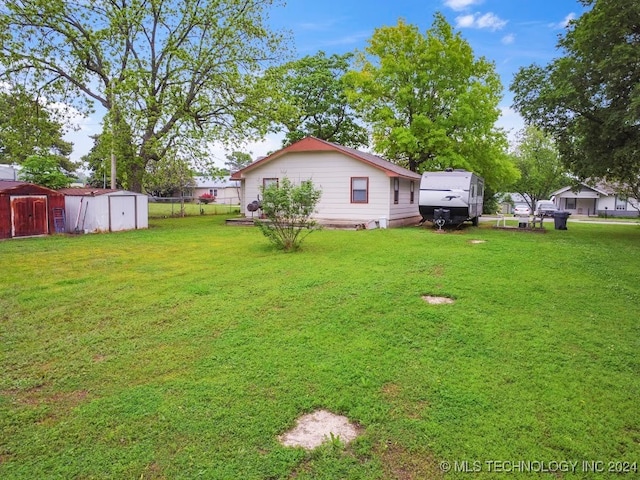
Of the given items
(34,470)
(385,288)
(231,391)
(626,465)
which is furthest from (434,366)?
(34,470)

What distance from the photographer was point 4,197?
40.4ft

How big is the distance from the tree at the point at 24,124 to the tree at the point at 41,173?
2282 mm

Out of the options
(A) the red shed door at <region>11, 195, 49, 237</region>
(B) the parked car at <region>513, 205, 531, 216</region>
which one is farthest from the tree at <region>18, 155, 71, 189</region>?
(B) the parked car at <region>513, 205, 531, 216</region>

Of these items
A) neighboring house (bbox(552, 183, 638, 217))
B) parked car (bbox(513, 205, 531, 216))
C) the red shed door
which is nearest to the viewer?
the red shed door

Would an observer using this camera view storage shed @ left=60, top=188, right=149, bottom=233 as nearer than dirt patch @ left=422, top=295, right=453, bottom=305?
No

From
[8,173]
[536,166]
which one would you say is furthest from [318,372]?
[536,166]

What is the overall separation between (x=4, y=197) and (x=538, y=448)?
14.7 metres

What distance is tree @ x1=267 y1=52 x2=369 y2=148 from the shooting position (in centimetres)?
2866

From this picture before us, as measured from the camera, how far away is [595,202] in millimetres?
41094

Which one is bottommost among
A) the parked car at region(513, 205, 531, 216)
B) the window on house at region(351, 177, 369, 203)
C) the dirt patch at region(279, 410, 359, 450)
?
the dirt patch at region(279, 410, 359, 450)

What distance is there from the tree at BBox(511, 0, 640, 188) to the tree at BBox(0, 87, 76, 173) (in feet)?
62.9

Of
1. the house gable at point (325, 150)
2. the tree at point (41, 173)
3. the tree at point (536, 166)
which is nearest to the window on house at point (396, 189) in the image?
the house gable at point (325, 150)

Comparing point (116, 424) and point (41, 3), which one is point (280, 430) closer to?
point (116, 424)

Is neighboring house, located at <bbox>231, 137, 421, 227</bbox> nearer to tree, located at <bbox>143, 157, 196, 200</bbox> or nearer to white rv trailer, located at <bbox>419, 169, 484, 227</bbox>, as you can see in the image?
white rv trailer, located at <bbox>419, 169, 484, 227</bbox>
